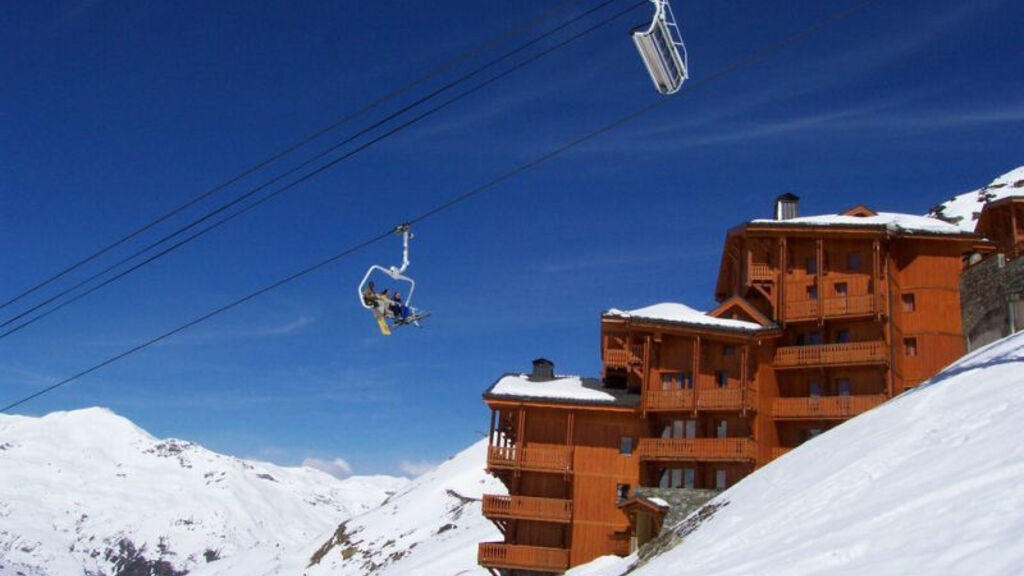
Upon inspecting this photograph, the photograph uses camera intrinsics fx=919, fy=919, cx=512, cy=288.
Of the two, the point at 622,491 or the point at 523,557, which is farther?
the point at 523,557

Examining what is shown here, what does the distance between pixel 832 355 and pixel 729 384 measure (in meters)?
5.12

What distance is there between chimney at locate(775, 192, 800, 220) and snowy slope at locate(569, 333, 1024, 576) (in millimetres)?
22862

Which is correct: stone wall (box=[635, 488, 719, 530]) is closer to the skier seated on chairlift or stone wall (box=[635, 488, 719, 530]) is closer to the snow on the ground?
the snow on the ground

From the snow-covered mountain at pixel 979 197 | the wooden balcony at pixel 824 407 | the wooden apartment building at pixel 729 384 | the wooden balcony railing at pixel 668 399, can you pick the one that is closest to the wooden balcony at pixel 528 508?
the wooden apartment building at pixel 729 384

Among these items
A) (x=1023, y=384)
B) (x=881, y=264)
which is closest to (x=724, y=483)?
(x=881, y=264)

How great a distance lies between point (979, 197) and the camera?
119 meters

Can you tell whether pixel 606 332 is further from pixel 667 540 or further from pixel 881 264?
pixel 667 540

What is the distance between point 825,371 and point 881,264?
620cm

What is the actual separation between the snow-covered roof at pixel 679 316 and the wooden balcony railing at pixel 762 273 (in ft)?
9.86

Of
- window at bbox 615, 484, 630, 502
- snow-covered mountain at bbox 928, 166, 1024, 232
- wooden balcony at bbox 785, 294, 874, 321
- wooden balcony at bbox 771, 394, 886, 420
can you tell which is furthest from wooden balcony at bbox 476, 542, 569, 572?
snow-covered mountain at bbox 928, 166, 1024, 232

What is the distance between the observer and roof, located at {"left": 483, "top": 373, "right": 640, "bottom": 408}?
4581cm

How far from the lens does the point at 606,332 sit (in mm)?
49344

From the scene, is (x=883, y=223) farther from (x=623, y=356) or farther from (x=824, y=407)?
(x=623, y=356)

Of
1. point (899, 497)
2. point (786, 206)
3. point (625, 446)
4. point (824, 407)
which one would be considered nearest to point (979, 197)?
point (786, 206)
